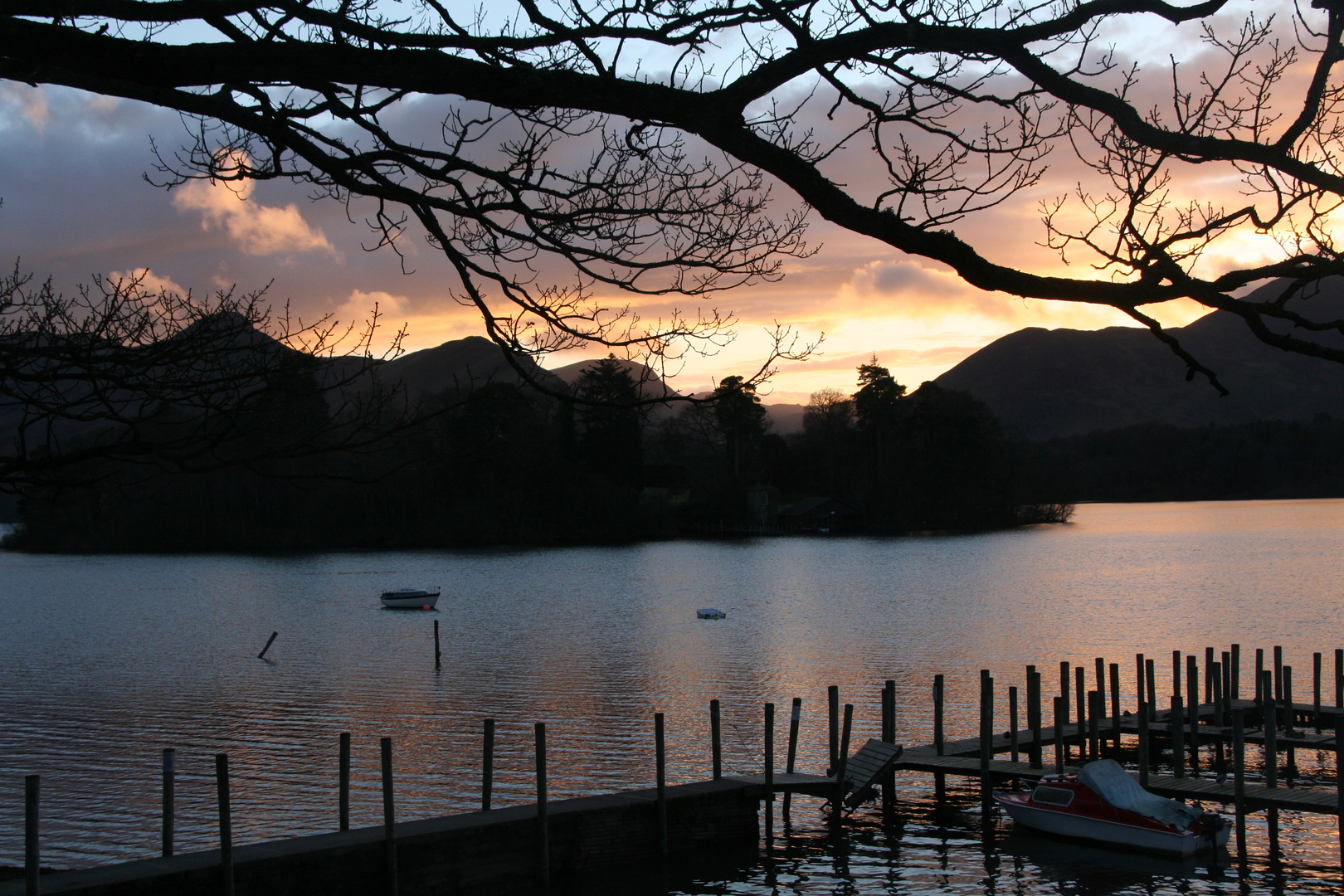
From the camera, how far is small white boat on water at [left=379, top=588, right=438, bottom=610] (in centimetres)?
5634

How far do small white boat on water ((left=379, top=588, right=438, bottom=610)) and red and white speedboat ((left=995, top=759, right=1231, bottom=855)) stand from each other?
4360 cm

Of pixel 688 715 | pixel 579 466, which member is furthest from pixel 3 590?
pixel 688 715

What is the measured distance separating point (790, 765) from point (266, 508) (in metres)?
113

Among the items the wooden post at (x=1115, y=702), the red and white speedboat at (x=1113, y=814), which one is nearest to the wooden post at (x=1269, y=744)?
the red and white speedboat at (x=1113, y=814)

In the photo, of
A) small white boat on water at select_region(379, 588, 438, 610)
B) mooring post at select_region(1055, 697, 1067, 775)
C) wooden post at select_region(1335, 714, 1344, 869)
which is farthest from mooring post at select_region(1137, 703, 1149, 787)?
small white boat on water at select_region(379, 588, 438, 610)

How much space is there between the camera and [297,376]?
9305 millimetres

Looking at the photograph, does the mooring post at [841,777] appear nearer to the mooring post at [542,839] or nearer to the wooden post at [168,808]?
the mooring post at [542,839]

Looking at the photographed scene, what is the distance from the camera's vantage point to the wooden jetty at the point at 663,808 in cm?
1081

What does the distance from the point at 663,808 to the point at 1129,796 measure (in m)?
6.54

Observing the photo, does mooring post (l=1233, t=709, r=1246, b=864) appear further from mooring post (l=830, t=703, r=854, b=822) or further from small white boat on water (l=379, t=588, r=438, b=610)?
small white boat on water (l=379, t=588, r=438, b=610)

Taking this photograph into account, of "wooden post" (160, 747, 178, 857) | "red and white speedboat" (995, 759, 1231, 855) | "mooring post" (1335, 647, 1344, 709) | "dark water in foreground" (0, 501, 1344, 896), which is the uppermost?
"wooden post" (160, 747, 178, 857)

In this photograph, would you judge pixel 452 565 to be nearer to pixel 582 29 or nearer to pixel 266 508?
pixel 266 508

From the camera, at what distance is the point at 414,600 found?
5656 cm

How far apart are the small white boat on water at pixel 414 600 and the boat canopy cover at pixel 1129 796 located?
4425cm
